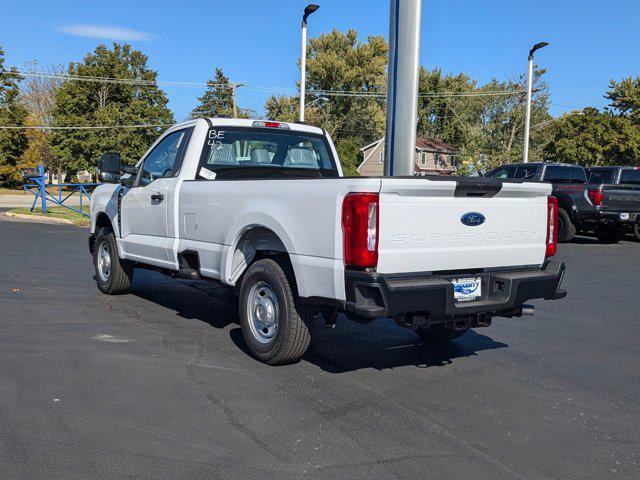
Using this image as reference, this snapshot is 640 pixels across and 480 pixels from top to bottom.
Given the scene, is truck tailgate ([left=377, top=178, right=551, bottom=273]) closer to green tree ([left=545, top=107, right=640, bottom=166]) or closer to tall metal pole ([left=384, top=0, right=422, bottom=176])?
tall metal pole ([left=384, top=0, right=422, bottom=176])

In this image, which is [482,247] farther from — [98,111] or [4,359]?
[98,111]

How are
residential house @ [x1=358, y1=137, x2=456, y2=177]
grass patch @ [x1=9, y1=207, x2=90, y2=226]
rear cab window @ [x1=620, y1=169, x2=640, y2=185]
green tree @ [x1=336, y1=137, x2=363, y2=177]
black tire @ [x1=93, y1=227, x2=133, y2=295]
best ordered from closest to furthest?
black tire @ [x1=93, y1=227, x2=133, y2=295]
rear cab window @ [x1=620, y1=169, x2=640, y2=185]
grass patch @ [x1=9, y1=207, x2=90, y2=226]
green tree @ [x1=336, y1=137, x2=363, y2=177]
residential house @ [x1=358, y1=137, x2=456, y2=177]

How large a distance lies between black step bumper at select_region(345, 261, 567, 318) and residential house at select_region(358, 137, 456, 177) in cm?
6426

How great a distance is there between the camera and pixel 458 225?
15.6 ft

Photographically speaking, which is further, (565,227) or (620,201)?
(565,227)

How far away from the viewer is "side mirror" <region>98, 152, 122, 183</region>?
25.2ft

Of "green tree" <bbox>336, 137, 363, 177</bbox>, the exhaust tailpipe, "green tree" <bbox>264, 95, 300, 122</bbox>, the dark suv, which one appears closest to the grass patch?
the dark suv

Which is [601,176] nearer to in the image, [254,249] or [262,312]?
[254,249]

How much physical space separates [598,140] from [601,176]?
28898 mm

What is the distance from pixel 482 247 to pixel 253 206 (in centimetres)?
185

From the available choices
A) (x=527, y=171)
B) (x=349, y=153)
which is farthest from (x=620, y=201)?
(x=349, y=153)

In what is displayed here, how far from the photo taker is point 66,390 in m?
4.61

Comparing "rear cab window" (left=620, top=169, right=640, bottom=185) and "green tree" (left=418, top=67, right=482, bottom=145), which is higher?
"green tree" (left=418, top=67, right=482, bottom=145)

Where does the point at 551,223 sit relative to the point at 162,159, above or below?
below
